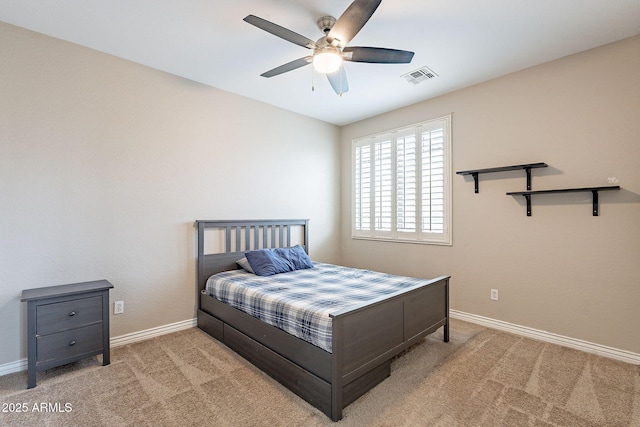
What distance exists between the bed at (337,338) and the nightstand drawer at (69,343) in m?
1.00

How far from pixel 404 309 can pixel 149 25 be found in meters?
3.14

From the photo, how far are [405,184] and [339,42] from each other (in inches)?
98.0

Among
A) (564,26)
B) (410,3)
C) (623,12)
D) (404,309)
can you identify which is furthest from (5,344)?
(623,12)

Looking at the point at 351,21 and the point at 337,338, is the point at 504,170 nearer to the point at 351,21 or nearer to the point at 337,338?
the point at 351,21

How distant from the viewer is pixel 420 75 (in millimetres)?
3311

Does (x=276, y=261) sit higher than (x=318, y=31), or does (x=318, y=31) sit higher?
(x=318, y=31)

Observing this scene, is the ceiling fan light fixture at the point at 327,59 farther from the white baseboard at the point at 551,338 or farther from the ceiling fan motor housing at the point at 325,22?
the white baseboard at the point at 551,338

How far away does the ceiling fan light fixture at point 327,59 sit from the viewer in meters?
2.16

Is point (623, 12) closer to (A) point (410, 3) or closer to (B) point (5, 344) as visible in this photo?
(A) point (410, 3)

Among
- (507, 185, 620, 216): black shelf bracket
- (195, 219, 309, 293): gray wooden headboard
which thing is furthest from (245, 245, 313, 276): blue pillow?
(507, 185, 620, 216): black shelf bracket

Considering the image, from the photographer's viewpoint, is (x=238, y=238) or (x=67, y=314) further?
(x=238, y=238)

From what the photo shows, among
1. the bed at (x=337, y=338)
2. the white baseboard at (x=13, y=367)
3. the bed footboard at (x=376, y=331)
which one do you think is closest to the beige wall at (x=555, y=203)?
the bed at (x=337, y=338)

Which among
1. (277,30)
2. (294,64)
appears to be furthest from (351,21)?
(294,64)

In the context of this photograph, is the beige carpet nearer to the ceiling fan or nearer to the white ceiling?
the ceiling fan
